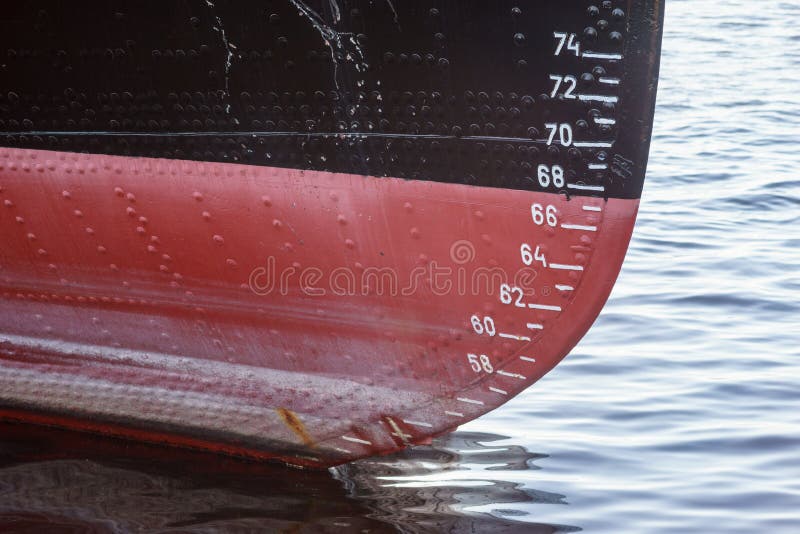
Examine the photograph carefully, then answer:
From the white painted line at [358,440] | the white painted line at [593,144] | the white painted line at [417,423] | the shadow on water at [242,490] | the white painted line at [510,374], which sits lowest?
the shadow on water at [242,490]

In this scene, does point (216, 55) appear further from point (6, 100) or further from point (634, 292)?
point (634, 292)

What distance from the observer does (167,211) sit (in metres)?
4.47

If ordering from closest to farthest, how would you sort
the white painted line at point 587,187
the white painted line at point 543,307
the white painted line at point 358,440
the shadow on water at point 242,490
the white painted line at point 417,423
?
the white painted line at point 587,187, the white painted line at point 543,307, the shadow on water at point 242,490, the white painted line at point 417,423, the white painted line at point 358,440

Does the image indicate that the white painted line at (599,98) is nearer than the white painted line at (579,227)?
Yes

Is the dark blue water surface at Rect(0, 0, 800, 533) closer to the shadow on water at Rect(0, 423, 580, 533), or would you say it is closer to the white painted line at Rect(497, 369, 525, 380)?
the shadow on water at Rect(0, 423, 580, 533)

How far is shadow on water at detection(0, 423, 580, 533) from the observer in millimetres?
4137

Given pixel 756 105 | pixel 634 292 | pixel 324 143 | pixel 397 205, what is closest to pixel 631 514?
pixel 397 205

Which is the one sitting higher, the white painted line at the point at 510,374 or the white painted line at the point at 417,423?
the white painted line at the point at 510,374

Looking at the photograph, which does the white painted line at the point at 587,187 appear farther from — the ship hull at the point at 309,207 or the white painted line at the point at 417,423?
the white painted line at the point at 417,423

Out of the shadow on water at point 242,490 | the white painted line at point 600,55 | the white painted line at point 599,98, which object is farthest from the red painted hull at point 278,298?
the white painted line at point 600,55

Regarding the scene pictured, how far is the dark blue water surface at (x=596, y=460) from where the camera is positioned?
4.20 metres

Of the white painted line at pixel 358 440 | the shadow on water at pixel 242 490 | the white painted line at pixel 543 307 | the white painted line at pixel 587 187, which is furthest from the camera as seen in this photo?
the white painted line at pixel 358 440

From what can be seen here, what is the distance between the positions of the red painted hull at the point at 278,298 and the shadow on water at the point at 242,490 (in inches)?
5.1

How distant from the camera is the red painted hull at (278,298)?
406cm
